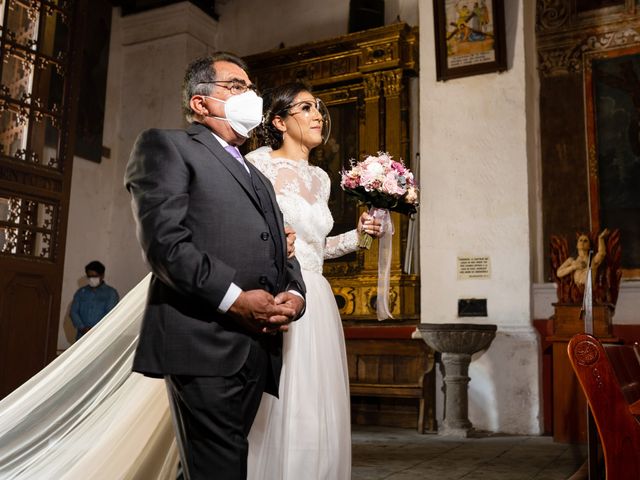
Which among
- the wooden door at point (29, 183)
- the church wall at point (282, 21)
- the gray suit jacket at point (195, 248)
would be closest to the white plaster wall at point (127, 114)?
the church wall at point (282, 21)

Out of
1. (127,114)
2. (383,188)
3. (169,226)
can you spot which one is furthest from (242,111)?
(127,114)

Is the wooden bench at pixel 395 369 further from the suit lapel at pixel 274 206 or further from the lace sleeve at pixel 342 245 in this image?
the suit lapel at pixel 274 206

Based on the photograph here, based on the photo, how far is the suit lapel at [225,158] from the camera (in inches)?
73.7

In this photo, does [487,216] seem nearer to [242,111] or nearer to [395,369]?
[395,369]

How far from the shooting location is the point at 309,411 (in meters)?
2.37

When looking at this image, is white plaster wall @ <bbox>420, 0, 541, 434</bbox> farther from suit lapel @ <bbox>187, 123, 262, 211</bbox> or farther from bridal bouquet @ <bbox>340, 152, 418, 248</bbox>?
suit lapel @ <bbox>187, 123, 262, 211</bbox>

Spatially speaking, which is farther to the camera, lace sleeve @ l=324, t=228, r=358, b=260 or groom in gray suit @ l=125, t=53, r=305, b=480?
lace sleeve @ l=324, t=228, r=358, b=260

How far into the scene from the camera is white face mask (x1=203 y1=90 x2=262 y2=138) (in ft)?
6.51

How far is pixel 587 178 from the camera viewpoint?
707 centimetres

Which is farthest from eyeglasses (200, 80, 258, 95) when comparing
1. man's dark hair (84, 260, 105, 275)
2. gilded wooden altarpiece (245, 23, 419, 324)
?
man's dark hair (84, 260, 105, 275)

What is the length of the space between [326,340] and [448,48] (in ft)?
17.2

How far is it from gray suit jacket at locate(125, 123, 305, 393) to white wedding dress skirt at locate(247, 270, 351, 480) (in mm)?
469

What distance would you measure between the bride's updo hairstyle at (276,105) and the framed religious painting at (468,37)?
14.8 feet

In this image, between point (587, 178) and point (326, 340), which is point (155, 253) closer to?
point (326, 340)
